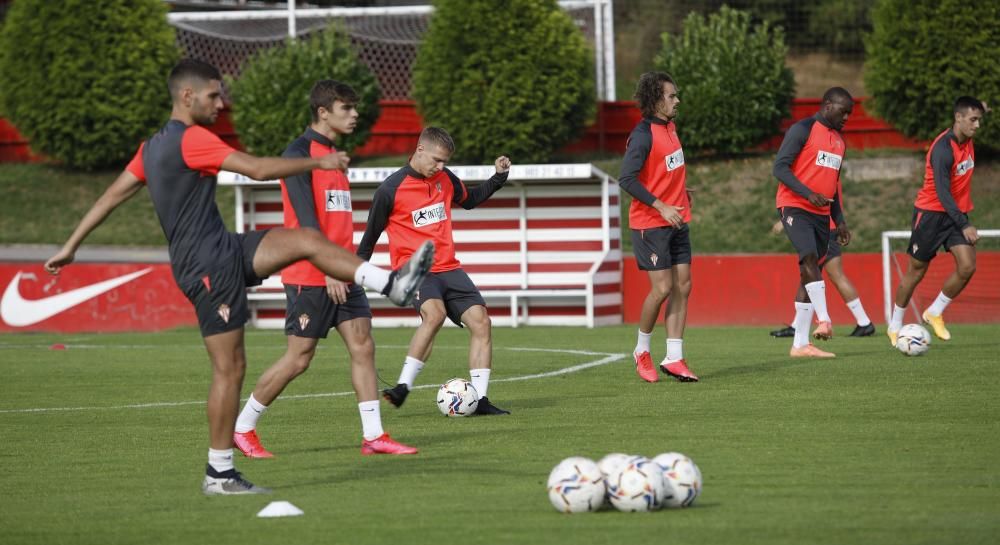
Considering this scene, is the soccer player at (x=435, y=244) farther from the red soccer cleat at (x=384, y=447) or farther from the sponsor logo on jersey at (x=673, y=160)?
the sponsor logo on jersey at (x=673, y=160)

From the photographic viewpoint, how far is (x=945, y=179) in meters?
14.3

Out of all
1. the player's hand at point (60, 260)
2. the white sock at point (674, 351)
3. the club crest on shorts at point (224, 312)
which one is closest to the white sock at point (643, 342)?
the white sock at point (674, 351)

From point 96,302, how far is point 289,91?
1223cm

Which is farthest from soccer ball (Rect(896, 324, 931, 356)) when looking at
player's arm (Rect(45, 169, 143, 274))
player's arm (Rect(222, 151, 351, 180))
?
player's arm (Rect(45, 169, 143, 274))

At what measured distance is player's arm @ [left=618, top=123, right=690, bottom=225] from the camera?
1110cm

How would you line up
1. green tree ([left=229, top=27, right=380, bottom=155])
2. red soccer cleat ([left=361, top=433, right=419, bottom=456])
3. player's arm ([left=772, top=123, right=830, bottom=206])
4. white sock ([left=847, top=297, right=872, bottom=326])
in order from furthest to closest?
green tree ([left=229, top=27, right=380, bottom=155])
white sock ([left=847, top=297, right=872, bottom=326])
player's arm ([left=772, top=123, right=830, bottom=206])
red soccer cleat ([left=361, top=433, right=419, bottom=456])

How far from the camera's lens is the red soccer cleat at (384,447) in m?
8.20

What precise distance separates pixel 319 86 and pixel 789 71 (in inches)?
1012

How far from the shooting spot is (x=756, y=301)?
70.3 feet

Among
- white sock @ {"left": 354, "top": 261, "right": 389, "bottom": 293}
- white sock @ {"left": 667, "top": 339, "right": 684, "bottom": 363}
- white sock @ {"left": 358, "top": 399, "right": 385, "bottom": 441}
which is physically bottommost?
white sock @ {"left": 667, "top": 339, "right": 684, "bottom": 363}

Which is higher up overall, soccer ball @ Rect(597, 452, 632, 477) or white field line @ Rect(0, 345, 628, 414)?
soccer ball @ Rect(597, 452, 632, 477)

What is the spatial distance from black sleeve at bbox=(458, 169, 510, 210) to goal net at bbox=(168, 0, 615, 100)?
82.3 ft

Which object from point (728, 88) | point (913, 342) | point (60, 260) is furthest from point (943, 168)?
point (728, 88)

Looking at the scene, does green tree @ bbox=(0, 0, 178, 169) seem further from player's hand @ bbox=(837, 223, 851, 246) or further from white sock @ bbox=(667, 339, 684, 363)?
white sock @ bbox=(667, 339, 684, 363)
